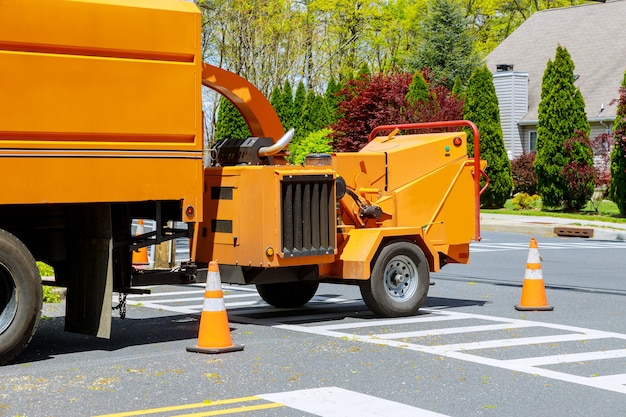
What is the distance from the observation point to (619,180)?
32.8 meters

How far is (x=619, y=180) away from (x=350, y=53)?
132 ft

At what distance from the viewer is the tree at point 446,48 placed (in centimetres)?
5306

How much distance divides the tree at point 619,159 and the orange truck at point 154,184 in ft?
67.5

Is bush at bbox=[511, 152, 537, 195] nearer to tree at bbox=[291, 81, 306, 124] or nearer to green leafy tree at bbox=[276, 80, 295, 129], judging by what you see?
tree at bbox=[291, 81, 306, 124]

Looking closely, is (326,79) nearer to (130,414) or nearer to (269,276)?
(269,276)

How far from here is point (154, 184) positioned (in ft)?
34.1

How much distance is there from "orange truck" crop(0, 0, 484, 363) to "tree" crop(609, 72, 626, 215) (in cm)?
2057

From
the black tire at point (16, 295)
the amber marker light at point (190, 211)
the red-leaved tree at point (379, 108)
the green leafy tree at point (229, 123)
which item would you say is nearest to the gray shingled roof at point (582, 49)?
the red-leaved tree at point (379, 108)

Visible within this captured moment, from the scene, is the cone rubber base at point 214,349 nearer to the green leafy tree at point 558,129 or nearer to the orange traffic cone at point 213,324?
the orange traffic cone at point 213,324

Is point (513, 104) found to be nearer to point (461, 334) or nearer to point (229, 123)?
point (229, 123)

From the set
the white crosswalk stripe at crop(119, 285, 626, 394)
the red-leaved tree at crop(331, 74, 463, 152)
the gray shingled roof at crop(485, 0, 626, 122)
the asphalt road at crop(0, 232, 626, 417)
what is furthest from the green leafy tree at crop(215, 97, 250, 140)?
the white crosswalk stripe at crop(119, 285, 626, 394)

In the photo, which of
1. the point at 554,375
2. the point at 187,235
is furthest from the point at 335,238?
the point at 554,375

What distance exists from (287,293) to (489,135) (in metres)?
25.6

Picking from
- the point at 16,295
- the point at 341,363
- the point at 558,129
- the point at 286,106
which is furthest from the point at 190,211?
the point at 286,106
